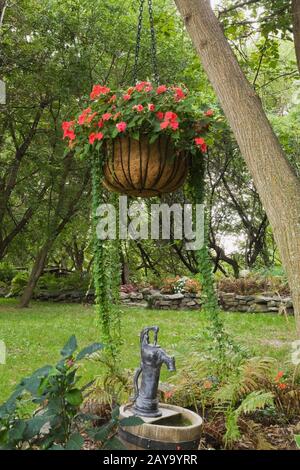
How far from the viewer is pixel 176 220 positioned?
12117 millimetres

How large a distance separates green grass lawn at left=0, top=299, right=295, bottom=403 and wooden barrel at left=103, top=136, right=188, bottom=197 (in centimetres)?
136

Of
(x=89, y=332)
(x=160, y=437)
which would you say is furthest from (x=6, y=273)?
(x=160, y=437)

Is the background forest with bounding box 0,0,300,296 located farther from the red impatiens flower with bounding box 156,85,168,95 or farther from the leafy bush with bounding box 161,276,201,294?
the red impatiens flower with bounding box 156,85,168,95

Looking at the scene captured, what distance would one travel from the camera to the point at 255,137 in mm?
2787

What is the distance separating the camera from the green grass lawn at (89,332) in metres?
4.87

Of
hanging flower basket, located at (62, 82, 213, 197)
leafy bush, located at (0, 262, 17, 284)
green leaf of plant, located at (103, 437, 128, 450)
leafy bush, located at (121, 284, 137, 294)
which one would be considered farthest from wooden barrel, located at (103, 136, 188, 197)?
leafy bush, located at (0, 262, 17, 284)

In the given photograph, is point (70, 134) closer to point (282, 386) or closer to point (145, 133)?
point (145, 133)

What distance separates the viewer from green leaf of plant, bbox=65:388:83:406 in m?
1.36

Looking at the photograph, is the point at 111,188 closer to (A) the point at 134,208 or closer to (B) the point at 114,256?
(B) the point at 114,256

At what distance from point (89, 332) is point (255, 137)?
188 inches

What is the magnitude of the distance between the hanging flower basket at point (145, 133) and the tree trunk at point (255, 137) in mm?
379

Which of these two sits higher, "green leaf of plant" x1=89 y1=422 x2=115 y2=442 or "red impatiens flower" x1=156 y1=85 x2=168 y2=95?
"red impatiens flower" x1=156 y1=85 x2=168 y2=95

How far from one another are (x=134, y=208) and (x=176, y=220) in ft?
4.57

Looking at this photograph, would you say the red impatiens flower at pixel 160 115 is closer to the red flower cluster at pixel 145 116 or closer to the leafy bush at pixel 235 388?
the red flower cluster at pixel 145 116
